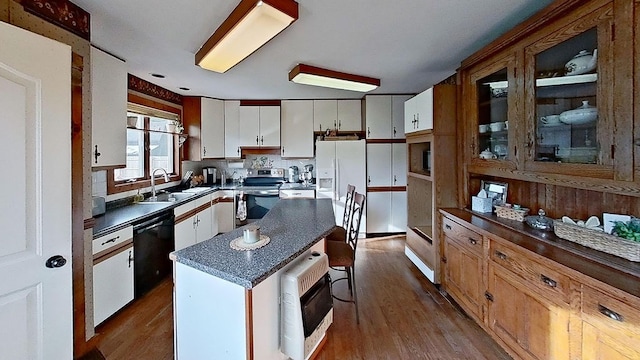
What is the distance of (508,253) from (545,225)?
44 cm

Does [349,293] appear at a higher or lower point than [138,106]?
lower

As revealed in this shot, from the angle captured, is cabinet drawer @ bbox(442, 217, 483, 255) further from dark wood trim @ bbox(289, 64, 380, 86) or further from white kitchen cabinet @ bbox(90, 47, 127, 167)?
white kitchen cabinet @ bbox(90, 47, 127, 167)

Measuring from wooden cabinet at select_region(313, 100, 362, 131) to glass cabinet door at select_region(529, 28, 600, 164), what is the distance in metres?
3.36

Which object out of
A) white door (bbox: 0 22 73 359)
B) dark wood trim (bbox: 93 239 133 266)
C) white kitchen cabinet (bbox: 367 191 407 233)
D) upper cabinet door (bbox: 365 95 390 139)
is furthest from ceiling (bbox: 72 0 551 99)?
white kitchen cabinet (bbox: 367 191 407 233)

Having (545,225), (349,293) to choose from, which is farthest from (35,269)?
(545,225)

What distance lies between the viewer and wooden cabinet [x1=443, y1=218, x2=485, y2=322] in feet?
7.79

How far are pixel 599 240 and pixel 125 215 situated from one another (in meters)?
3.60

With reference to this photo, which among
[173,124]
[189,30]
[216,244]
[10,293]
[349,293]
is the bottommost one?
[349,293]

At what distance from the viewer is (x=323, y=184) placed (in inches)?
198

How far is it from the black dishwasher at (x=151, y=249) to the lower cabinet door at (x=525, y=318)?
301cm

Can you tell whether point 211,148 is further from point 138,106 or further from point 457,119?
point 457,119

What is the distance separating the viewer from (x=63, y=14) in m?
1.94

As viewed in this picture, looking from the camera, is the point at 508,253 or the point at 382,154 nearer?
the point at 508,253

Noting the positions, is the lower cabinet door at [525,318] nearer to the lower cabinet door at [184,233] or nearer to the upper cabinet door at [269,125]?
the lower cabinet door at [184,233]
